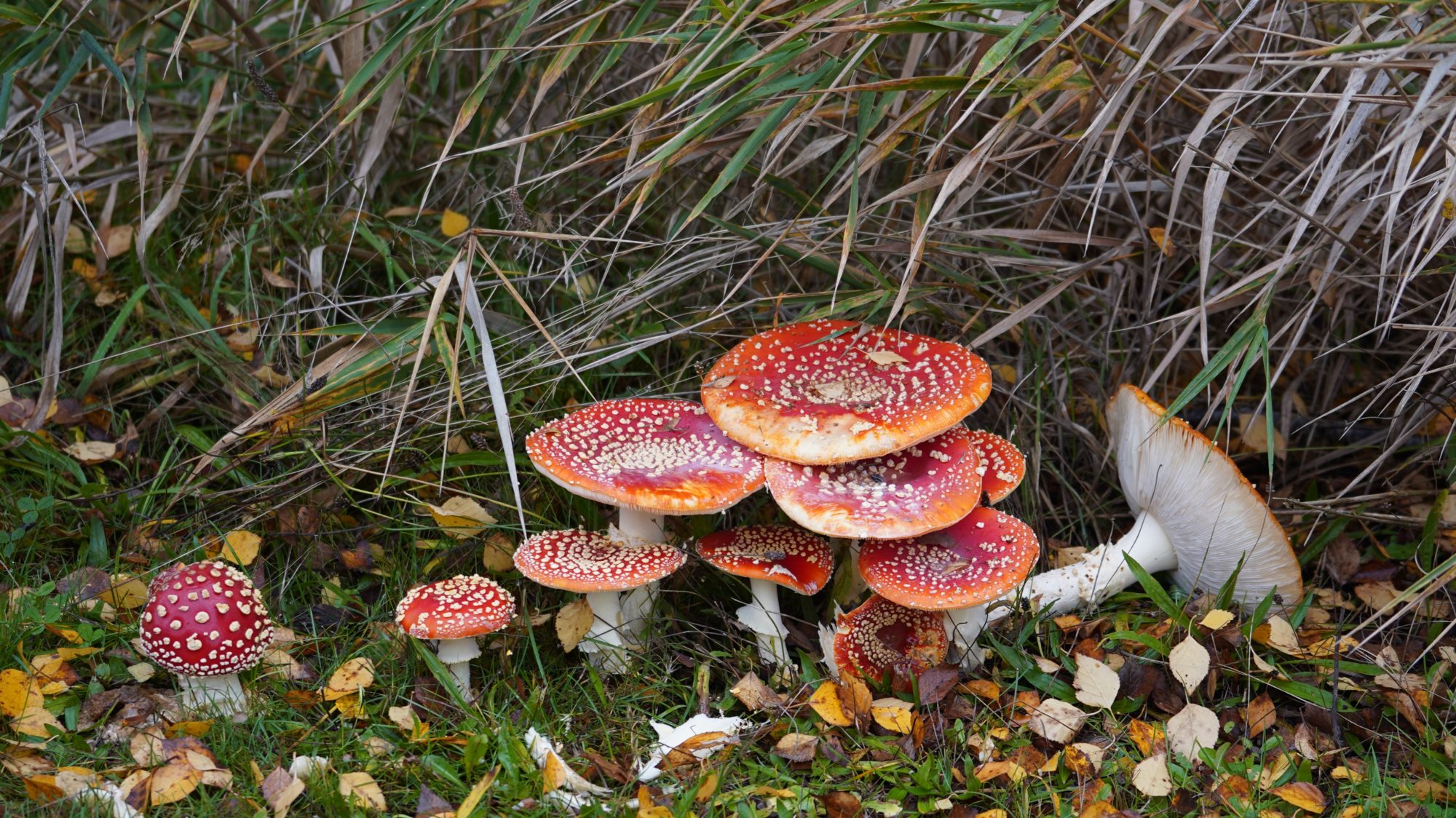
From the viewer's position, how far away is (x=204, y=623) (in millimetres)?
2807

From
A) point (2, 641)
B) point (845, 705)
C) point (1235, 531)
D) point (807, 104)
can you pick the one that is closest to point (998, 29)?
point (807, 104)

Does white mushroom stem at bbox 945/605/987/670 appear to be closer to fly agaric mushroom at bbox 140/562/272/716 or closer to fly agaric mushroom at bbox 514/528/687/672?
fly agaric mushroom at bbox 514/528/687/672

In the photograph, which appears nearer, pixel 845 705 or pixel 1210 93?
pixel 845 705

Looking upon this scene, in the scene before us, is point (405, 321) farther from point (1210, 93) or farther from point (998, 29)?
point (1210, 93)

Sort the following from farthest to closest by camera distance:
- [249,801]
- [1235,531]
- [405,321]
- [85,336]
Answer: [85,336], [405,321], [1235,531], [249,801]

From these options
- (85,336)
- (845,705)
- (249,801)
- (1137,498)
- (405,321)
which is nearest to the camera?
(249,801)

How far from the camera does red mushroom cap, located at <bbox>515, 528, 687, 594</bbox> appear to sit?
289 cm

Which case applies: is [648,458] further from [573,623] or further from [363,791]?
[363,791]

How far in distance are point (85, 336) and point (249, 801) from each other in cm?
224

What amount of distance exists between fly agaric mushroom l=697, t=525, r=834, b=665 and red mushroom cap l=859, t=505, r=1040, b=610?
0.14 meters

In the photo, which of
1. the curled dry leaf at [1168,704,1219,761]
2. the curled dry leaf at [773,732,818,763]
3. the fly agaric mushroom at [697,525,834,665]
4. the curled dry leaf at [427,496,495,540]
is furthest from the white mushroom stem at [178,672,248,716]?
the curled dry leaf at [1168,704,1219,761]

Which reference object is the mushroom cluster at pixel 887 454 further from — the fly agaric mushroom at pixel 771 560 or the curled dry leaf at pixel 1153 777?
the curled dry leaf at pixel 1153 777

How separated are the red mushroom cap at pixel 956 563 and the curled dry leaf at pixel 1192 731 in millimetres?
532

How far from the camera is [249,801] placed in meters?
2.63
